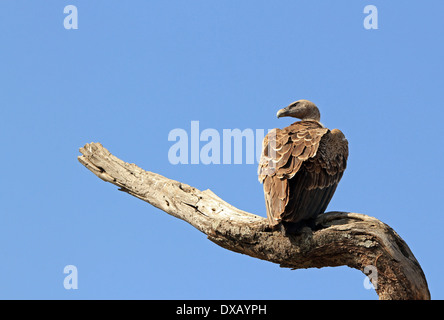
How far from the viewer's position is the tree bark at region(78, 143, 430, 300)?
242 inches

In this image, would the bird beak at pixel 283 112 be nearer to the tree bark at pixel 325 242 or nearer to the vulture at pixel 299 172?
the vulture at pixel 299 172

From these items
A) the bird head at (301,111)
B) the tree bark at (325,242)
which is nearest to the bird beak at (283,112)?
the bird head at (301,111)

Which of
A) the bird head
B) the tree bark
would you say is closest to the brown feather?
the tree bark

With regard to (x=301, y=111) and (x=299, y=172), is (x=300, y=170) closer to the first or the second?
(x=299, y=172)

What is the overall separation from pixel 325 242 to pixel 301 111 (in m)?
2.68

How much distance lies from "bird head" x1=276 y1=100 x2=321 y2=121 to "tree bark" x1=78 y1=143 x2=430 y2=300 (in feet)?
5.30

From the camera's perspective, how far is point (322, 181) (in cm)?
663

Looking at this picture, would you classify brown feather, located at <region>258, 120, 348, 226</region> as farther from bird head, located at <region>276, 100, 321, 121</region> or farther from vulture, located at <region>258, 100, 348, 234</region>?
bird head, located at <region>276, 100, 321, 121</region>

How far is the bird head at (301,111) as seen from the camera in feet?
28.1

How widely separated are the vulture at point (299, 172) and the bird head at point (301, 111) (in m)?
1.27

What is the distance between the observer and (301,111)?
28.1 feet

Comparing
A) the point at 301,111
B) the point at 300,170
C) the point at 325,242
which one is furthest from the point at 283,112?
the point at 325,242

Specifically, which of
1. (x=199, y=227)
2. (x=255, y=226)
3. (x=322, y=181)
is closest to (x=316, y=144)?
(x=322, y=181)
